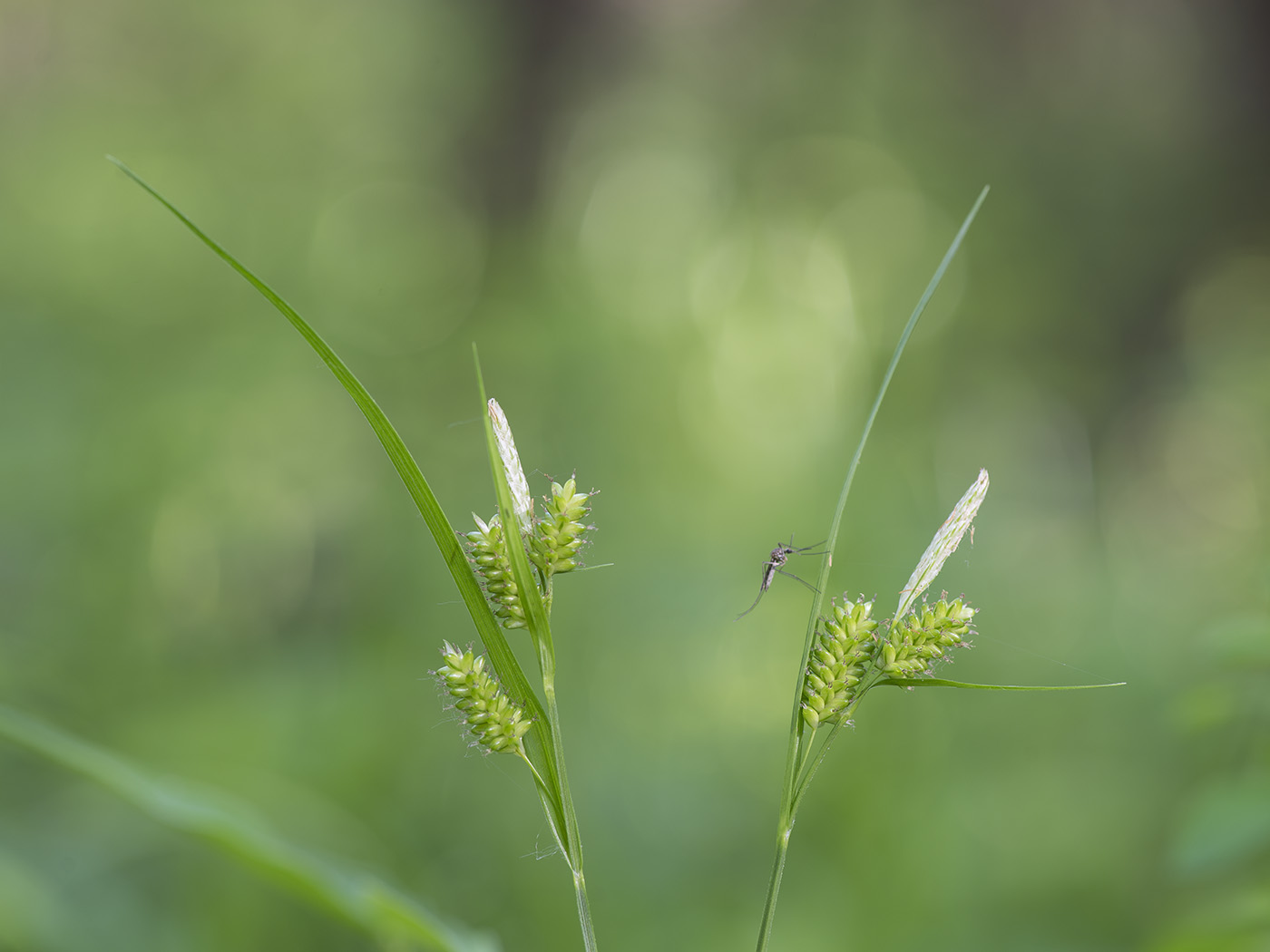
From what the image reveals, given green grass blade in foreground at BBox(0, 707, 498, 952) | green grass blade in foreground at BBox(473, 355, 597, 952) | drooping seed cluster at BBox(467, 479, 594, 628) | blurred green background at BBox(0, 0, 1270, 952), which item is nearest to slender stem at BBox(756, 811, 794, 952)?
green grass blade in foreground at BBox(473, 355, 597, 952)

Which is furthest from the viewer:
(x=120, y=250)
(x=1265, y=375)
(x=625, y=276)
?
(x=625, y=276)

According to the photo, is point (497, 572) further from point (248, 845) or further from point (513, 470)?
point (248, 845)

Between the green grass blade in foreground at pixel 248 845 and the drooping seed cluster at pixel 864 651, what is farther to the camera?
the green grass blade in foreground at pixel 248 845

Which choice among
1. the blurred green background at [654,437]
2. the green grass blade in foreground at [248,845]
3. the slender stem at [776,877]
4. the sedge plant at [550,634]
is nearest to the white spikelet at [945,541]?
the sedge plant at [550,634]

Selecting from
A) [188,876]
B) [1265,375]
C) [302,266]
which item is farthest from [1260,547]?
[302,266]

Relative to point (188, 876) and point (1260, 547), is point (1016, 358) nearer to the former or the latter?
point (1260, 547)

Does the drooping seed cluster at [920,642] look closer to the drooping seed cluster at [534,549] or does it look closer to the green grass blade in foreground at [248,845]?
the drooping seed cluster at [534,549]
